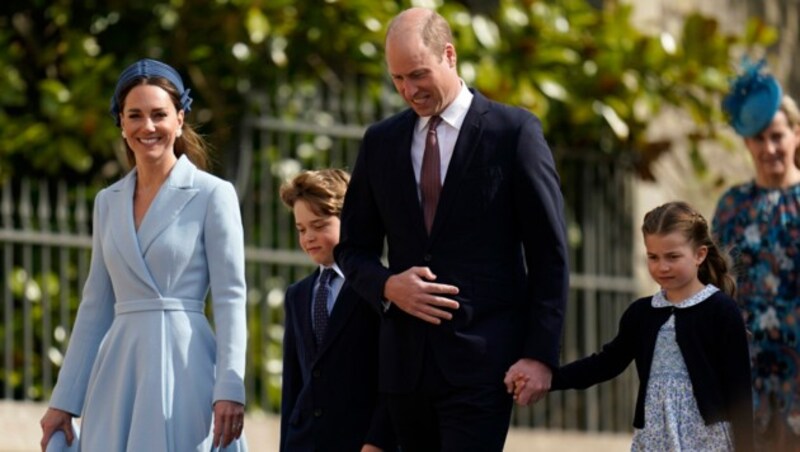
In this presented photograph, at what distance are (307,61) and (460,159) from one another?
546cm

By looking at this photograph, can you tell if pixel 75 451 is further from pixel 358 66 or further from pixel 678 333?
pixel 358 66

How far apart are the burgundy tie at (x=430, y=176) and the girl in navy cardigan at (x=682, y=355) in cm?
59

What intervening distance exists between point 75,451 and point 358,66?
16.9ft

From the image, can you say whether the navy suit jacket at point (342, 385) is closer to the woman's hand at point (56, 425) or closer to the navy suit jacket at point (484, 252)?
the navy suit jacket at point (484, 252)

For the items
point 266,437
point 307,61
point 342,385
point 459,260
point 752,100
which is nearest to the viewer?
point 459,260

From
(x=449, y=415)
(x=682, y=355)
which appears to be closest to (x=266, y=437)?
(x=682, y=355)

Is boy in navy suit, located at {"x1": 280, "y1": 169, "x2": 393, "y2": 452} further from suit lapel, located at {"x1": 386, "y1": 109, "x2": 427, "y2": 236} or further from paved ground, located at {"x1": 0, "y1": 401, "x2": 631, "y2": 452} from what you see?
paved ground, located at {"x1": 0, "y1": 401, "x2": 631, "y2": 452}

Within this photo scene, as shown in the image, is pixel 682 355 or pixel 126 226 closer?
pixel 682 355

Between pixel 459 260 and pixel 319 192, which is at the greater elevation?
pixel 319 192

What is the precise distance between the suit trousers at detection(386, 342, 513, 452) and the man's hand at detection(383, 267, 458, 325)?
0.13 meters

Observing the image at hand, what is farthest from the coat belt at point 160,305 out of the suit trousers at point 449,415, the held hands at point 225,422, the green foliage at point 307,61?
the green foliage at point 307,61

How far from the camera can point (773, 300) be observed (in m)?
8.73

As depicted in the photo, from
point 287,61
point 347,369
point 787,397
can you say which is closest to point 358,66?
point 287,61

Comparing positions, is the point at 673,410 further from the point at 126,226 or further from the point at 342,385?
the point at 126,226
